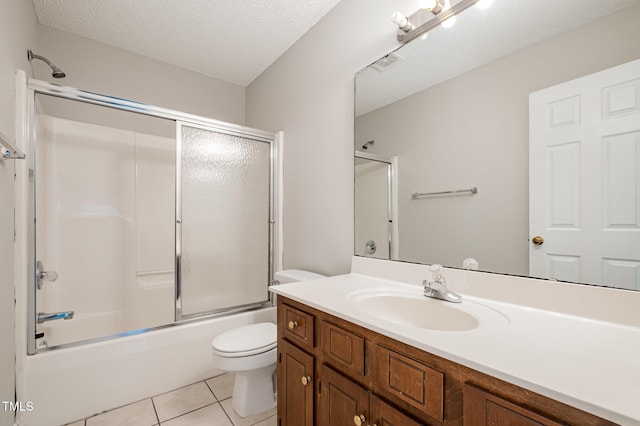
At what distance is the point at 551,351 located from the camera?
671 millimetres

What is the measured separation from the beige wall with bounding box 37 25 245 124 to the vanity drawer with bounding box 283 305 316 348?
7.49ft

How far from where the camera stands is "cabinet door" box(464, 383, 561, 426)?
551 millimetres

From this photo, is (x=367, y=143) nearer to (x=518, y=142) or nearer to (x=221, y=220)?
(x=518, y=142)

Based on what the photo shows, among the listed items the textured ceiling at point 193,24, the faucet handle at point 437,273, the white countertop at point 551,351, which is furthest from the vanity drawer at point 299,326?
the textured ceiling at point 193,24

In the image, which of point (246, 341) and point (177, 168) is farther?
point (177, 168)

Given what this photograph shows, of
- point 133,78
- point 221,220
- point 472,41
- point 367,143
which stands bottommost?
point 221,220

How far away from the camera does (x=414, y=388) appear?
2.47 feet

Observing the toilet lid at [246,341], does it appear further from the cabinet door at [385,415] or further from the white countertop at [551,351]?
the cabinet door at [385,415]

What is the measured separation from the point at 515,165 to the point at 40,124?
2.85m

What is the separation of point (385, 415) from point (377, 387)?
73mm

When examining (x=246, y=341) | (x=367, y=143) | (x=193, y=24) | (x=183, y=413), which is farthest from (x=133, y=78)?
→ (x=183, y=413)

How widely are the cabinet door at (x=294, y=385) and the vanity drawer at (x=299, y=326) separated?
46 millimetres

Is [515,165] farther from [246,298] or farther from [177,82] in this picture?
[177,82]

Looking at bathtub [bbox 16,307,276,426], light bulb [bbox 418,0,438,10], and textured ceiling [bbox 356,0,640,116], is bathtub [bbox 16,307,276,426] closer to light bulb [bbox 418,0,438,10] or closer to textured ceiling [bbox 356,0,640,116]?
textured ceiling [bbox 356,0,640,116]
